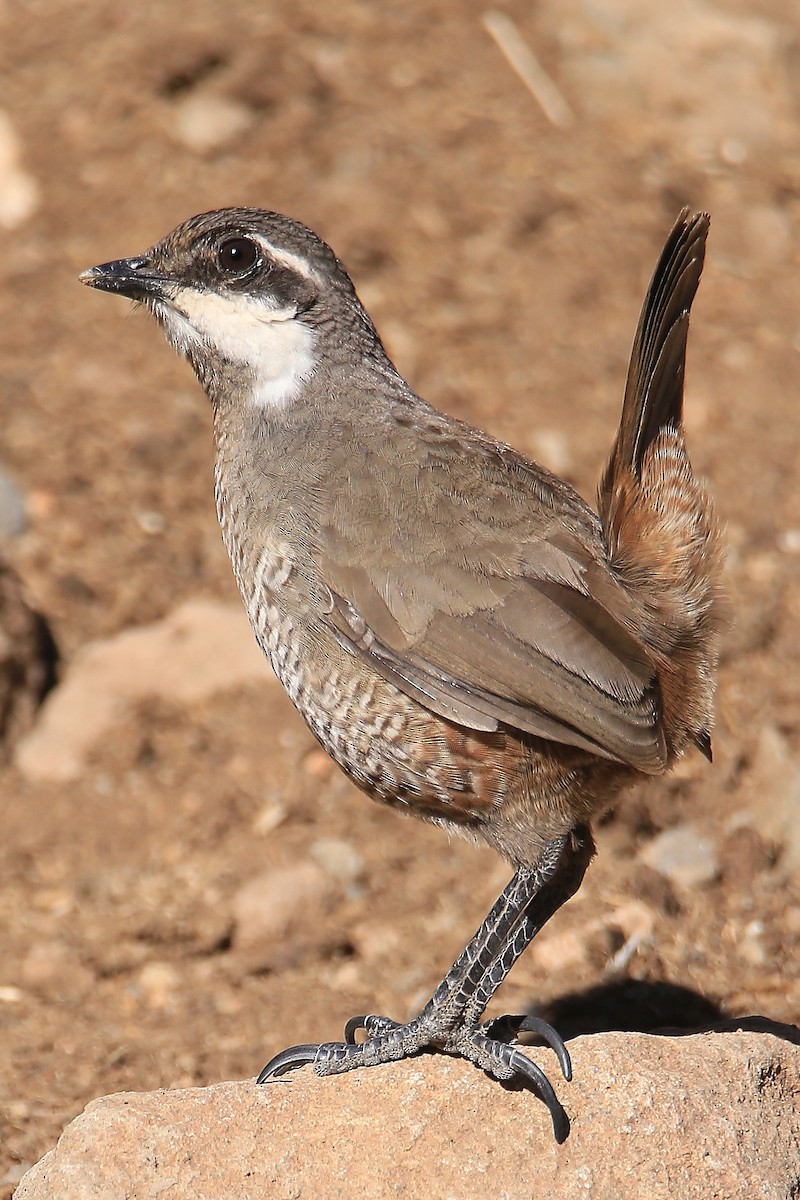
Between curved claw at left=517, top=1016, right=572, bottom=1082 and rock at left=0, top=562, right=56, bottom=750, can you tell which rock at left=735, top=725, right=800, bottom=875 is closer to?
curved claw at left=517, top=1016, right=572, bottom=1082

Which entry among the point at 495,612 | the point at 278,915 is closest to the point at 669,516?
the point at 495,612

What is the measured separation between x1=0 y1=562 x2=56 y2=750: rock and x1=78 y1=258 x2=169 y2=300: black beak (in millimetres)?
1742

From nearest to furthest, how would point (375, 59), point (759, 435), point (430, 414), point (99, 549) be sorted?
point (430, 414)
point (99, 549)
point (759, 435)
point (375, 59)

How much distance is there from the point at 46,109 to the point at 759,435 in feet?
14.3

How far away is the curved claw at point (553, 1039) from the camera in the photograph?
3.64m

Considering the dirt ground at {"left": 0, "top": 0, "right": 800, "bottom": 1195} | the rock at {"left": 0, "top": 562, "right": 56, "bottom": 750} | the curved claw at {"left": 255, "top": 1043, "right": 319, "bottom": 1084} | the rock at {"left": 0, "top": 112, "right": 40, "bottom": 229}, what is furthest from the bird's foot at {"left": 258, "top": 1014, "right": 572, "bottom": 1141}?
the rock at {"left": 0, "top": 112, "right": 40, "bottom": 229}

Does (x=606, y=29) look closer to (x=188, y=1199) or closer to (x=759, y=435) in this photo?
(x=759, y=435)

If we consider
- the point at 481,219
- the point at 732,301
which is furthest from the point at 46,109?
the point at 732,301

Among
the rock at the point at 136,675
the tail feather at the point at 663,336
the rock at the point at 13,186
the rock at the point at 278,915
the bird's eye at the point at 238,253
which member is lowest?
the rock at the point at 136,675

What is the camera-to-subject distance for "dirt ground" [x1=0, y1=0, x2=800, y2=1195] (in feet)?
16.0

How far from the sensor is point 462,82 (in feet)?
28.3

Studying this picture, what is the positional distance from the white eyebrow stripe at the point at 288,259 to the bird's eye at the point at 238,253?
3 centimetres

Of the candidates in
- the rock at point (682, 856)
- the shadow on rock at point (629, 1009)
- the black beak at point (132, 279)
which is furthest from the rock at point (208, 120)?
the shadow on rock at point (629, 1009)

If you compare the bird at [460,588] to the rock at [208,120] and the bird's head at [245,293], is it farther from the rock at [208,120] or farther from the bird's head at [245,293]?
the rock at [208,120]
